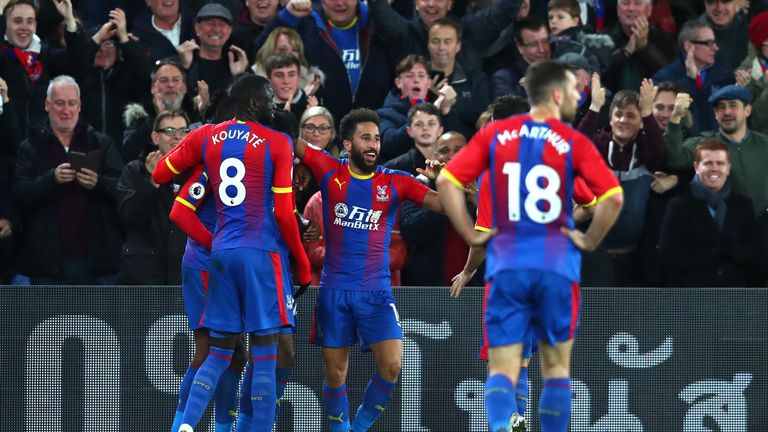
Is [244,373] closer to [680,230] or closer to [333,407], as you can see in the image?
[333,407]

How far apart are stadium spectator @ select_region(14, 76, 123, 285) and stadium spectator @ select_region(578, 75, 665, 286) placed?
14.1ft

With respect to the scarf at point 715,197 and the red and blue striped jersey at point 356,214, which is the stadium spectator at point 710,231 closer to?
the scarf at point 715,197

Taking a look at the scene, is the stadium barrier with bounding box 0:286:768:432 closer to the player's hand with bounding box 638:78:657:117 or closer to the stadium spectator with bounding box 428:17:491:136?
the player's hand with bounding box 638:78:657:117

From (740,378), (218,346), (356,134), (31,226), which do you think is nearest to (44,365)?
(31,226)

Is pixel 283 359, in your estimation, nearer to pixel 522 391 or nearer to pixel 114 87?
pixel 522 391

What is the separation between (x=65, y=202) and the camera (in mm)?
12336

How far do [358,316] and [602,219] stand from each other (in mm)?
2722

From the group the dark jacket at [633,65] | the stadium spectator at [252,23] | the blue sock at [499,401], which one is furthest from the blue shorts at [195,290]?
the dark jacket at [633,65]

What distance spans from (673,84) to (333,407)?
192 inches

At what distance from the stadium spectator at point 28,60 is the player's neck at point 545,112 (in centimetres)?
634

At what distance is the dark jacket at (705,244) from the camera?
12.0 meters

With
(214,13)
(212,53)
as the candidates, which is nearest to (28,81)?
(212,53)

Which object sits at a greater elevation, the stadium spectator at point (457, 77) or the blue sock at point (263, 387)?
the stadium spectator at point (457, 77)

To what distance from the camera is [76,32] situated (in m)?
13.3
